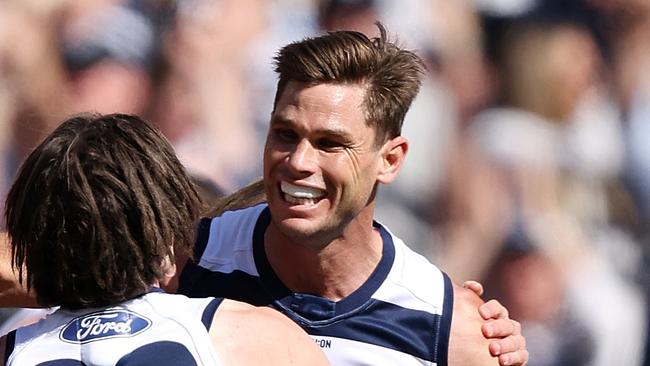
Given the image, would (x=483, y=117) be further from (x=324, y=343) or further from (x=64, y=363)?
(x=64, y=363)

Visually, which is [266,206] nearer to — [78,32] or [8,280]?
[8,280]

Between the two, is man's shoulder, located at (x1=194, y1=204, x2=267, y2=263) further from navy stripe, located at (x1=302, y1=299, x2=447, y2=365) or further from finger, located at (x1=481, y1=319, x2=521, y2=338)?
finger, located at (x1=481, y1=319, x2=521, y2=338)

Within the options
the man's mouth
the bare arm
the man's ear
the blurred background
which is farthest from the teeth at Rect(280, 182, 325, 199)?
the blurred background

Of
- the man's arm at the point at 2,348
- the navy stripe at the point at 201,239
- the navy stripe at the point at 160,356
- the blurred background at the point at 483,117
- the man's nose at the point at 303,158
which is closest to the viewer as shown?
the navy stripe at the point at 160,356

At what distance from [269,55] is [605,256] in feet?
4.98

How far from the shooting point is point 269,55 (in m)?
4.24

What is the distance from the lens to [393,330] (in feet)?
8.91

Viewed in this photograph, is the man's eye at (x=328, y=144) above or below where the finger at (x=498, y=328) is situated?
above

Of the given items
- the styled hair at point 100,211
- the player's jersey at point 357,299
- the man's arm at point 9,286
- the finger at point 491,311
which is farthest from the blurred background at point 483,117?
the styled hair at point 100,211

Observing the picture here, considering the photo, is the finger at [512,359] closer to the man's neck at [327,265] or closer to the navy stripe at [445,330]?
the navy stripe at [445,330]

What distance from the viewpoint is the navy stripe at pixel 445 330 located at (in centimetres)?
271

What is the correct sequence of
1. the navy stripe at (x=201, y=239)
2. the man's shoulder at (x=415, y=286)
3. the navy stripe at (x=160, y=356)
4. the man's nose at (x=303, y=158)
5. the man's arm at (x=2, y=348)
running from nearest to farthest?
the navy stripe at (x=160, y=356) → the man's arm at (x=2, y=348) → the man's nose at (x=303, y=158) → the man's shoulder at (x=415, y=286) → the navy stripe at (x=201, y=239)

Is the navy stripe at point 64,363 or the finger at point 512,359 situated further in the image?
the finger at point 512,359

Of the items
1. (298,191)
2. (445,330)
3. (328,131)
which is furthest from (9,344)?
(445,330)
